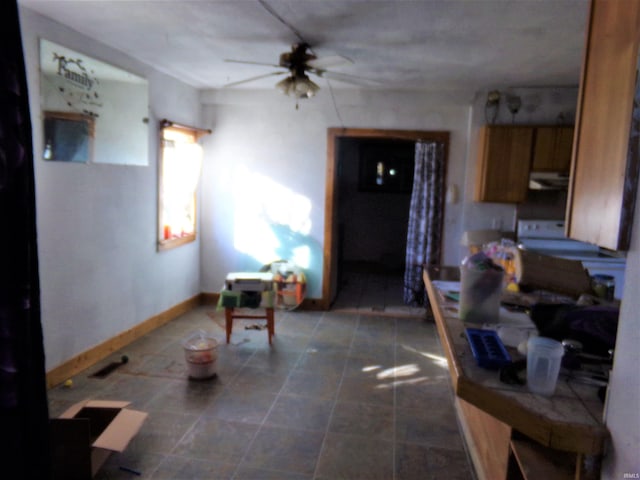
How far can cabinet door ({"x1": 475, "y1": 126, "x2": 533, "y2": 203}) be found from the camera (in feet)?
14.5

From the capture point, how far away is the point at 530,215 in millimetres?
4770

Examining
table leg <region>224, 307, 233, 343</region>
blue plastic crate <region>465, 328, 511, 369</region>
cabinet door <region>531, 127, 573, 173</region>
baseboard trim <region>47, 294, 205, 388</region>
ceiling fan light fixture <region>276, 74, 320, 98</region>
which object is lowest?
baseboard trim <region>47, 294, 205, 388</region>

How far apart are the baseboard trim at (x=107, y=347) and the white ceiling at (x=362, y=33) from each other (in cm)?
232

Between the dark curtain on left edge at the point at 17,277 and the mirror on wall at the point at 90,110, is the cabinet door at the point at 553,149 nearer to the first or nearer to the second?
the mirror on wall at the point at 90,110

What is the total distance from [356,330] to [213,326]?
142 centimetres

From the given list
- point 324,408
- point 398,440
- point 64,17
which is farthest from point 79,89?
point 398,440

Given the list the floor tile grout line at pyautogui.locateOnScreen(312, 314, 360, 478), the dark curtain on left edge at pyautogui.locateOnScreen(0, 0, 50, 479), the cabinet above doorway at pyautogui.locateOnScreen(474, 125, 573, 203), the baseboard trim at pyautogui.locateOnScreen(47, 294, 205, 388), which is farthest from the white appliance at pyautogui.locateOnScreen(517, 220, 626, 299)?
the dark curtain on left edge at pyautogui.locateOnScreen(0, 0, 50, 479)

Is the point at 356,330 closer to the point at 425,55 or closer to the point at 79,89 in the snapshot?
the point at 425,55

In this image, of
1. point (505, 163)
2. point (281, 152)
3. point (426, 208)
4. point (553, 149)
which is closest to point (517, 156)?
point (505, 163)

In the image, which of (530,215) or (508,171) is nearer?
(508,171)

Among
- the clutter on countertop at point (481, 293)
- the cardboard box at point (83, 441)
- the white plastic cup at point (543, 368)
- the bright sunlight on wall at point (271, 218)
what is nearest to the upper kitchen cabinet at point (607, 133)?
the white plastic cup at point (543, 368)

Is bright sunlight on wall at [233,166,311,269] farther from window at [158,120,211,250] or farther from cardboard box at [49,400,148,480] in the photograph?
cardboard box at [49,400,148,480]

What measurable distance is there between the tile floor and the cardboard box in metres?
0.14

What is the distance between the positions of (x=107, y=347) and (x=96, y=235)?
913mm
